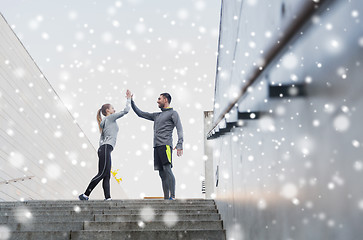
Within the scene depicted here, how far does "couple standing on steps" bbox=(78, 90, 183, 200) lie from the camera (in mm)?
4871

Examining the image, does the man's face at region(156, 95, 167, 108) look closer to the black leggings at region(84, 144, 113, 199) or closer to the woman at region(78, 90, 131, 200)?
the woman at region(78, 90, 131, 200)

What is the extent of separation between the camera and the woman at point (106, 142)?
5.00 m

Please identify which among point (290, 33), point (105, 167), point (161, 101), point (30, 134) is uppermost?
point (161, 101)

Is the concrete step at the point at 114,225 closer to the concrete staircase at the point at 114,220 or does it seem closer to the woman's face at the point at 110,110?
the concrete staircase at the point at 114,220

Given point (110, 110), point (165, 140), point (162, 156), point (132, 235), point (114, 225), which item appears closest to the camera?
point (132, 235)

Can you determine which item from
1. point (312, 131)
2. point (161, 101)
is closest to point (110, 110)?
point (161, 101)

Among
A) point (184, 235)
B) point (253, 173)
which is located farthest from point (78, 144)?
point (253, 173)

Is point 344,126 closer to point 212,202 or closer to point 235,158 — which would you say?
point 235,158

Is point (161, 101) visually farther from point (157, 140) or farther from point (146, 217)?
point (146, 217)

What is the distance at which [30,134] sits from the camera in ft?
21.4

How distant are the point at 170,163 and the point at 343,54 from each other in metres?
4.22

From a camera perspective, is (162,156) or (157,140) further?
(157,140)

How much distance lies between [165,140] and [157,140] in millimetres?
124

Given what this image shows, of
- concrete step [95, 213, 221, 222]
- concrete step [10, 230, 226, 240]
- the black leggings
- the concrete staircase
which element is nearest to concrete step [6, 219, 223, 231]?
the concrete staircase
